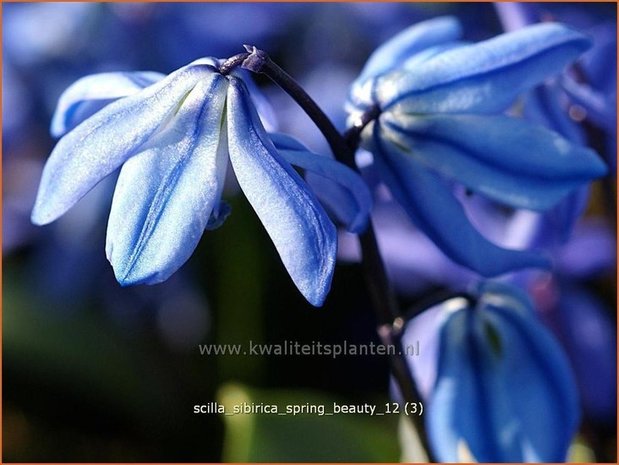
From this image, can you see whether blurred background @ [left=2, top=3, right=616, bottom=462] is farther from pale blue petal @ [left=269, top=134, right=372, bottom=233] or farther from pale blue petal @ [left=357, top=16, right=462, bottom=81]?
pale blue petal @ [left=269, top=134, right=372, bottom=233]

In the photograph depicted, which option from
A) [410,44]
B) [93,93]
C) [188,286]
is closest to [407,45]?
[410,44]

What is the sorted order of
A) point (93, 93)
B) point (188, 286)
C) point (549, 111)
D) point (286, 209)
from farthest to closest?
point (188, 286) < point (549, 111) < point (93, 93) < point (286, 209)

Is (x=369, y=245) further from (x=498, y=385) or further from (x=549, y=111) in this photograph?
(x=549, y=111)

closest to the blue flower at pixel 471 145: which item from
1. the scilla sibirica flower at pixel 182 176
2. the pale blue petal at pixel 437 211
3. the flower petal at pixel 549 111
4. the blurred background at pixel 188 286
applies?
the pale blue petal at pixel 437 211

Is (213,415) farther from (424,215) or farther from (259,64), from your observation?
(259,64)

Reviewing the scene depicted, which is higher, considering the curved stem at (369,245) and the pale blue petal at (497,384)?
the curved stem at (369,245)

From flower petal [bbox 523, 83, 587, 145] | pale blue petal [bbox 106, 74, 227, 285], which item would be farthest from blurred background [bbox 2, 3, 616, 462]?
pale blue petal [bbox 106, 74, 227, 285]

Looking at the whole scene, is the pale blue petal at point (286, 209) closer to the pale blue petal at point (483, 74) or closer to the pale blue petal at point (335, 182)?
the pale blue petal at point (335, 182)
